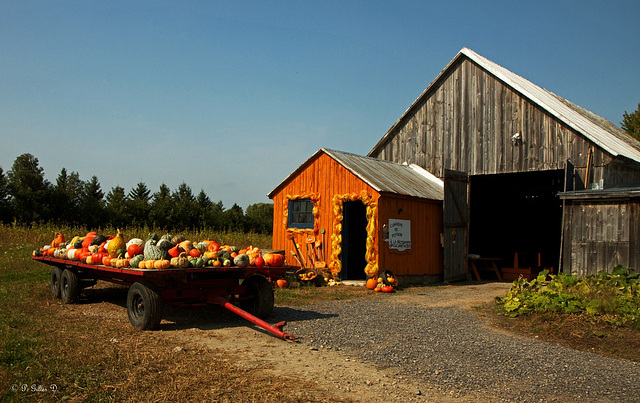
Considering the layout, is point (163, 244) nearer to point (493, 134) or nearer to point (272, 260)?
point (272, 260)

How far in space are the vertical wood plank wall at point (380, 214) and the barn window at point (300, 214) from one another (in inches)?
11.0

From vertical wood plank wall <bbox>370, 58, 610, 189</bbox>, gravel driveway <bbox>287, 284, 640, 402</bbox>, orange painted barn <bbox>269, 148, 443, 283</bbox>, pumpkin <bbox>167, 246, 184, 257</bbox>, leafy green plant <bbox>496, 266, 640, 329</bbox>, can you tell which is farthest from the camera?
vertical wood plank wall <bbox>370, 58, 610, 189</bbox>

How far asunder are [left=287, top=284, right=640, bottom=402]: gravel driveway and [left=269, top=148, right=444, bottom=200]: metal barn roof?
560cm

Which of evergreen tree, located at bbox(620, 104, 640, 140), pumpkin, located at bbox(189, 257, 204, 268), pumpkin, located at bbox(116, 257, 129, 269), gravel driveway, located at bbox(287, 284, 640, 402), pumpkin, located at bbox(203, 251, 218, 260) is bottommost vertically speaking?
gravel driveway, located at bbox(287, 284, 640, 402)

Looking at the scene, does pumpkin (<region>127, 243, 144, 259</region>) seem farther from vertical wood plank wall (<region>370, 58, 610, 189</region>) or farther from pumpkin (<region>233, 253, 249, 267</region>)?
vertical wood plank wall (<region>370, 58, 610, 189</region>)

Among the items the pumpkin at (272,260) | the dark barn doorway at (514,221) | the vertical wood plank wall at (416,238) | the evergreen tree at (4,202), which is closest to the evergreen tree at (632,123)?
the dark barn doorway at (514,221)

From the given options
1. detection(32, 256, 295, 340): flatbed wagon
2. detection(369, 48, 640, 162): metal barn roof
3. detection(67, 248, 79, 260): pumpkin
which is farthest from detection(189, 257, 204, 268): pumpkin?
detection(369, 48, 640, 162): metal barn roof

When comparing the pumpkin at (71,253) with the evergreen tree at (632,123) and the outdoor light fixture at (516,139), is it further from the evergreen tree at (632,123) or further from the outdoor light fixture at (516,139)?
the evergreen tree at (632,123)

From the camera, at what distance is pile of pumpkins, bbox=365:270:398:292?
1427 centimetres

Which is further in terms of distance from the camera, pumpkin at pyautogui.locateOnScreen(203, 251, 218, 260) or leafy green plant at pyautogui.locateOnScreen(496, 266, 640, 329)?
leafy green plant at pyautogui.locateOnScreen(496, 266, 640, 329)

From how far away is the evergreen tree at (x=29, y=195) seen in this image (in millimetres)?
39625

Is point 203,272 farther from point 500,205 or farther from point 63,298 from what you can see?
point 500,205

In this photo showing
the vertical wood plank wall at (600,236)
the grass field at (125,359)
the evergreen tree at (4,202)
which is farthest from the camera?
the evergreen tree at (4,202)

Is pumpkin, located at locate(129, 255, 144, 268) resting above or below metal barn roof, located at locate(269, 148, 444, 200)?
below
